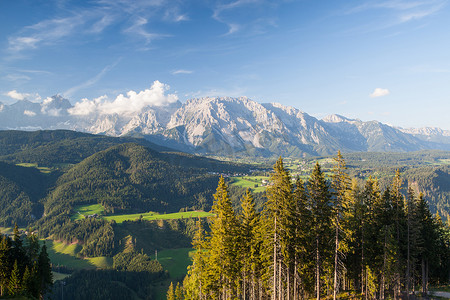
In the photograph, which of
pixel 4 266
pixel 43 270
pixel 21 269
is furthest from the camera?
pixel 43 270

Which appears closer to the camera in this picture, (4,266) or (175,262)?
(4,266)

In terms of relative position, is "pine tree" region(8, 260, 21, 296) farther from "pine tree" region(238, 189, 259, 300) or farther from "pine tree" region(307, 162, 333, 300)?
"pine tree" region(307, 162, 333, 300)

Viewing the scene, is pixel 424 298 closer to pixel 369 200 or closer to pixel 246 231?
pixel 369 200

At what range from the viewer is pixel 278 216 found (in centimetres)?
3522

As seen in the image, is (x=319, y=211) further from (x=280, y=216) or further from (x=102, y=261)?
(x=102, y=261)

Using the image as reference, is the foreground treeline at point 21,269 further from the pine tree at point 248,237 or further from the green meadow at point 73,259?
the green meadow at point 73,259

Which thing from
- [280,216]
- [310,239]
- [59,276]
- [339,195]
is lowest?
[59,276]

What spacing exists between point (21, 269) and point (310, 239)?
6161cm

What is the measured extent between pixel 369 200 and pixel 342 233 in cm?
1314

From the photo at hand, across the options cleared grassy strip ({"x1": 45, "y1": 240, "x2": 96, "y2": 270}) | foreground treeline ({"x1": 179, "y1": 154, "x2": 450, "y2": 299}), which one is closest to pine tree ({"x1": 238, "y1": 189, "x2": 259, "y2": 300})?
foreground treeline ({"x1": 179, "y1": 154, "x2": 450, "y2": 299})

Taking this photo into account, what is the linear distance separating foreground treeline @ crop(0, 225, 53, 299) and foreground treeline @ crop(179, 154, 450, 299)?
3316cm

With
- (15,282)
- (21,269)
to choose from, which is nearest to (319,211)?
(15,282)

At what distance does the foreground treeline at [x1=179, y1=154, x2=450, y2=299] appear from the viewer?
1425 inches

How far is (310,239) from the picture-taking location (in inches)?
1506
